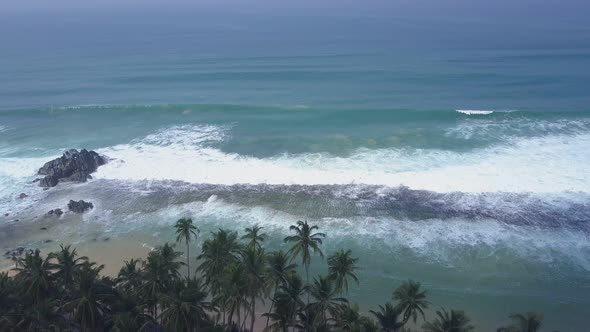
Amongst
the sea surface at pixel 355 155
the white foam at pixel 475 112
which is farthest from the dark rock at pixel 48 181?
the white foam at pixel 475 112

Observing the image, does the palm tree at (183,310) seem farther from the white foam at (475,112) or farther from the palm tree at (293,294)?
the white foam at (475,112)

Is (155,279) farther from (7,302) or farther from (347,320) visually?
(347,320)

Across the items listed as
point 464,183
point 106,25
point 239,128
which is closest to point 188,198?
point 239,128

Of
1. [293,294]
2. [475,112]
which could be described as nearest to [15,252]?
[293,294]

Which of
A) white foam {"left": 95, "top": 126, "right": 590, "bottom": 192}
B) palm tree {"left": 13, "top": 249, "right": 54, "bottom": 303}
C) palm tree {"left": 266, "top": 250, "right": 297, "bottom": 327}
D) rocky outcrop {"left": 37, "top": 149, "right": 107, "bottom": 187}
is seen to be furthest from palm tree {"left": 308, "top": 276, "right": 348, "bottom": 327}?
rocky outcrop {"left": 37, "top": 149, "right": 107, "bottom": 187}

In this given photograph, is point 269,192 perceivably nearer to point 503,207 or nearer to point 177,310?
point 503,207

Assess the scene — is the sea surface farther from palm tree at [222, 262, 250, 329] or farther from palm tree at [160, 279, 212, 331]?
palm tree at [160, 279, 212, 331]
